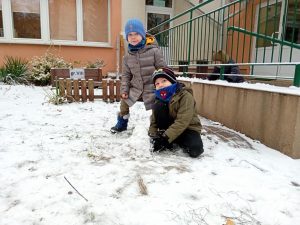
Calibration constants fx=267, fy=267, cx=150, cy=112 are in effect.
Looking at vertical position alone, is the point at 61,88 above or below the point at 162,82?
below

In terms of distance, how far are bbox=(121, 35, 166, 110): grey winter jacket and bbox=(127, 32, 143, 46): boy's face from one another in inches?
5.2

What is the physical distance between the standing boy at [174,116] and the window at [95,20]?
7846 millimetres

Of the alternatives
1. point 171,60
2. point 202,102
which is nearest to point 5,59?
point 171,60

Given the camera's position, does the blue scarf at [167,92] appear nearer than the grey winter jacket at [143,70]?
Yes

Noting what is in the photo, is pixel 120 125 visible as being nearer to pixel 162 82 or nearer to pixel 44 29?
pixel 162 82

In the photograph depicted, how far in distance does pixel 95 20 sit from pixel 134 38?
7.42m

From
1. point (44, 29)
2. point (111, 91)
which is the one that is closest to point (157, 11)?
point (44, 29)

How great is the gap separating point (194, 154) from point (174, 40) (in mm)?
3869

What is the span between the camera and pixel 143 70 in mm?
3311

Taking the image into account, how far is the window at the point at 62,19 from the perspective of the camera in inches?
368

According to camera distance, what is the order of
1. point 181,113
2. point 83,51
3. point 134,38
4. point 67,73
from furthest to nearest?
point 83,51
point 67,73
point 134,38
point 181,113

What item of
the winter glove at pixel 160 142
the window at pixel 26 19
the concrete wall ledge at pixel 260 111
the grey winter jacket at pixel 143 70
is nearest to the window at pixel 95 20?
the window at pixel 26 19

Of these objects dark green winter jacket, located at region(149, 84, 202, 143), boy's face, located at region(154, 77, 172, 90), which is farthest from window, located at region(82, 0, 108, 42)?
dark green winter jacket, located at region(149, 84, 202, 143)

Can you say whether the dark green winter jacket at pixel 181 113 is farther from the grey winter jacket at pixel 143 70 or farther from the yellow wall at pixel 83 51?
the yellow wall at pixel 83 51
